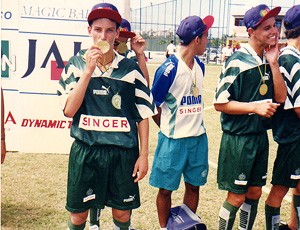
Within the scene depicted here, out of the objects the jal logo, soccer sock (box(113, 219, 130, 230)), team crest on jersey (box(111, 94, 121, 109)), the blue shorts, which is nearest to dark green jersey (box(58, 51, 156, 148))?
team crest on jersey (box(111, 94, 121, 109))

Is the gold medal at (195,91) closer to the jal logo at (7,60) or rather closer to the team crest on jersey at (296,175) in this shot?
the team crest on jersey at (296,175)

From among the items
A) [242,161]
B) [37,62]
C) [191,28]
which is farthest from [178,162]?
[37,62]

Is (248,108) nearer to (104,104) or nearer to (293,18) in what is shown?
(293,18)

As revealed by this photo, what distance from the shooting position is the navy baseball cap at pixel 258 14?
3.16 metres

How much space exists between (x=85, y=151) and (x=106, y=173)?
22 cm

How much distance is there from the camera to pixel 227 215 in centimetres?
345

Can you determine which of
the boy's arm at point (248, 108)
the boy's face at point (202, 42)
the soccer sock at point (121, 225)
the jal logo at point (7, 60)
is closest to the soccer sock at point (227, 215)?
the boy's arm at point (248, 108)

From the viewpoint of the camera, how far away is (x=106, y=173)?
2781mm

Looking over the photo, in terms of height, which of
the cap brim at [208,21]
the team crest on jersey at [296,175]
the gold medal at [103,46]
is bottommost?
the team crest on jersey at [296,175]

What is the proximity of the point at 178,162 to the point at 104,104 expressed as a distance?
3.51 feet

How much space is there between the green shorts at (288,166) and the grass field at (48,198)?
890 mm

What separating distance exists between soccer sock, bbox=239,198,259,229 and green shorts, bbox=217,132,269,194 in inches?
9.5

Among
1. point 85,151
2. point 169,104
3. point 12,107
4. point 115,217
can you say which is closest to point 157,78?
point 169,104

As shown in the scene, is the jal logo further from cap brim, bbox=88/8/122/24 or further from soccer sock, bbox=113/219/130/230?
soccer sock, bbox=113/219/130/230
